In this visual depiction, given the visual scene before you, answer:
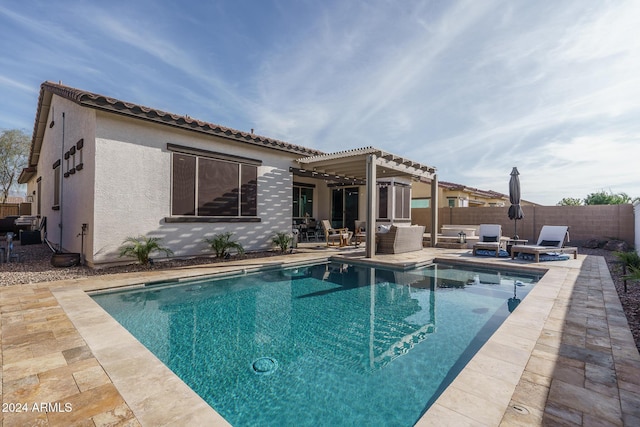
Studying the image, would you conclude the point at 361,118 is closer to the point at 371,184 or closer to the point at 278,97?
the point at 278,97

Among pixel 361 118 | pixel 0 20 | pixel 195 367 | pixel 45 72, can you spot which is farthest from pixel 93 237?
pixel 361 118

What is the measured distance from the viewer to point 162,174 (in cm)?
813

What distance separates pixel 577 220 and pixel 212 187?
17.1 m

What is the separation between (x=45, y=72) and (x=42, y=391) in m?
14.7

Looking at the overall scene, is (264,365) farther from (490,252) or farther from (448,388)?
(490,252)

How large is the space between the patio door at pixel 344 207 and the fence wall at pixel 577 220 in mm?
7476

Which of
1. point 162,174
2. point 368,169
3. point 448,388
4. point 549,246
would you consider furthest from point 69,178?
point 549,246

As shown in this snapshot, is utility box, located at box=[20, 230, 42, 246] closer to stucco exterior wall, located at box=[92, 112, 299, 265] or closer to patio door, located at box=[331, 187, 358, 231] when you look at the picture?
stucco exterior wall, located at box=[92, 112, 299, 265]

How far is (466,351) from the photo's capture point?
3.68 metres

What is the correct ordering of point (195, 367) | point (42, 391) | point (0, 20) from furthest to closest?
1. point (0, 20)
2. point (195, 367)
3. point (42, 391)

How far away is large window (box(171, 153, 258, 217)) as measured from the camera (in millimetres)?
8492

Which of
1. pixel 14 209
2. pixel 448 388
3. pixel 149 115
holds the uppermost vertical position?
pixel 149 115

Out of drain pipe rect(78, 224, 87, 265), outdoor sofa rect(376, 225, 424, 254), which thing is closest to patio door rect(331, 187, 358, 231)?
outdoor sofa rect(376, 225, 424, 254)

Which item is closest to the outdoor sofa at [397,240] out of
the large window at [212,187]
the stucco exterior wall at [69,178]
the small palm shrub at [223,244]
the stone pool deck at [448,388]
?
the large window at [212,187]
